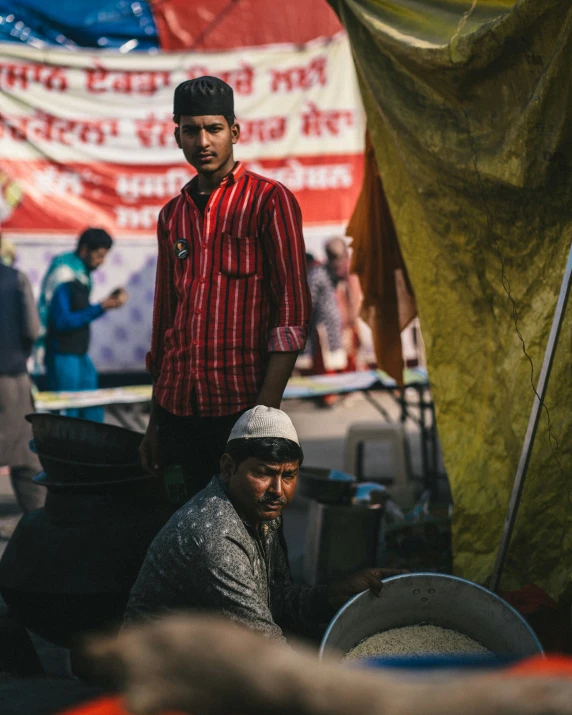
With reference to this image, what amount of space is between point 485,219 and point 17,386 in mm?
3599

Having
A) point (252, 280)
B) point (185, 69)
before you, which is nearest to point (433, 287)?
point (252, 280)

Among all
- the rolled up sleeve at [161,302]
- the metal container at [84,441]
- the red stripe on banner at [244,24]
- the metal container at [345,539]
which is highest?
the red stripe on banner at [244,24]

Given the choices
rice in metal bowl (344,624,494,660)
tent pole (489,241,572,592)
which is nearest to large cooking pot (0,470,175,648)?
rice in metal bowl (344,624,494,660)

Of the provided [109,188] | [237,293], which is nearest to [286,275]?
[237,293]

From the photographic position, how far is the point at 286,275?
3.05m

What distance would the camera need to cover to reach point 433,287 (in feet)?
12.6

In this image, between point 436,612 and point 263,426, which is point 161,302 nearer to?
point 263,426

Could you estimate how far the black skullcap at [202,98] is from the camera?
302 centimetres

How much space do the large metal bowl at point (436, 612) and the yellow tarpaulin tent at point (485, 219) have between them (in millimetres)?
588

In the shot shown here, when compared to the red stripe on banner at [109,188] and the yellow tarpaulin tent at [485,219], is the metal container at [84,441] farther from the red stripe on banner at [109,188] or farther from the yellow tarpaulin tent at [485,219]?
the red stripe on banner at [109,188]

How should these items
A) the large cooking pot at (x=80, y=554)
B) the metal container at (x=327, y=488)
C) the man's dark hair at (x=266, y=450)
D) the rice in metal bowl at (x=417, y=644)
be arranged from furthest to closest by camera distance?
the metal container at (x=327, y=488)
the large cooking pot at (x=80, y=554)
the rice in metal bowl at (x=417, y=644)
the man's dark hair at (x=266, y=450)

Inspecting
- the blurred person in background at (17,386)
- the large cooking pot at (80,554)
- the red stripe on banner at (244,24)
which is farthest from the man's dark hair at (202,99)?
the red stripe on banner at (244,24)

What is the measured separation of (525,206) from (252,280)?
0.91m

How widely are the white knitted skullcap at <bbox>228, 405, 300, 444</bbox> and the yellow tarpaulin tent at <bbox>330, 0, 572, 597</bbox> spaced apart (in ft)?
3.42
